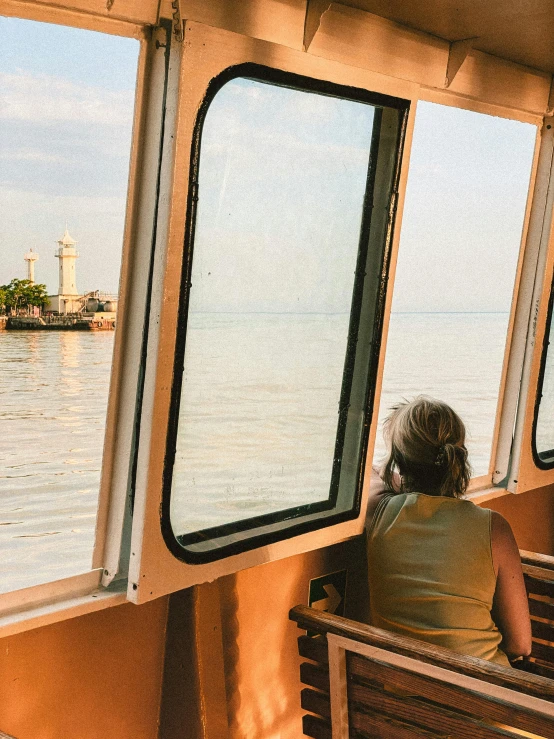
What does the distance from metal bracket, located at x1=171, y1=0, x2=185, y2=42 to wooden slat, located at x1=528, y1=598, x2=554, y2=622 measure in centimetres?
225

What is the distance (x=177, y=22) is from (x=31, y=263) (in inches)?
33.2

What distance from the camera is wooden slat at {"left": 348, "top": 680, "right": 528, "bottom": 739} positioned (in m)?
2.10

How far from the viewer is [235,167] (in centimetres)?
233

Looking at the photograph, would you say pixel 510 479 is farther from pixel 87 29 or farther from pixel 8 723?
pixel 87 29

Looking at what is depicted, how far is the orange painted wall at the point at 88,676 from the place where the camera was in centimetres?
219

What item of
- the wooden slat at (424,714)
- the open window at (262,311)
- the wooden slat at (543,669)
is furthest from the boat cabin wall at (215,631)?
the wooden slat at (543,669)

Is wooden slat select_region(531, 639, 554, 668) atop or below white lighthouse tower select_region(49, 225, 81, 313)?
below

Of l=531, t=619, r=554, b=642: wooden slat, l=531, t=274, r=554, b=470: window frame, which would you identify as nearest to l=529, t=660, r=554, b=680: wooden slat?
l=531, t=619, r=554, b=642: wooden slat

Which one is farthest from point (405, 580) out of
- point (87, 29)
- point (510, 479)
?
point (87, 29)

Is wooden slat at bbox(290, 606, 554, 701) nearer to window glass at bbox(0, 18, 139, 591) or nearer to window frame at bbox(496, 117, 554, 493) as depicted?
window glass at bbox(0, 18, 139, 591)

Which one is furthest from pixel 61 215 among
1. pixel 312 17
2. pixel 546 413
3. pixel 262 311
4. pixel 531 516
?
pixel 531 516

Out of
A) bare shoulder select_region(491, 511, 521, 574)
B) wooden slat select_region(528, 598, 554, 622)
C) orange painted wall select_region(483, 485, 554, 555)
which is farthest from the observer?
orange painted wall select_region(483, 485, 554, 555)

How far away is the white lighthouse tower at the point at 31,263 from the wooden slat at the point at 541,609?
2.06m

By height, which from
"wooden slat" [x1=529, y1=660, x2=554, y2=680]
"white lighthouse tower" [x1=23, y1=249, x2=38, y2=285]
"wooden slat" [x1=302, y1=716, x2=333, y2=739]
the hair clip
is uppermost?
"white lighthouse tower" [x1=23, y1=249, x2=38, y2=285]
